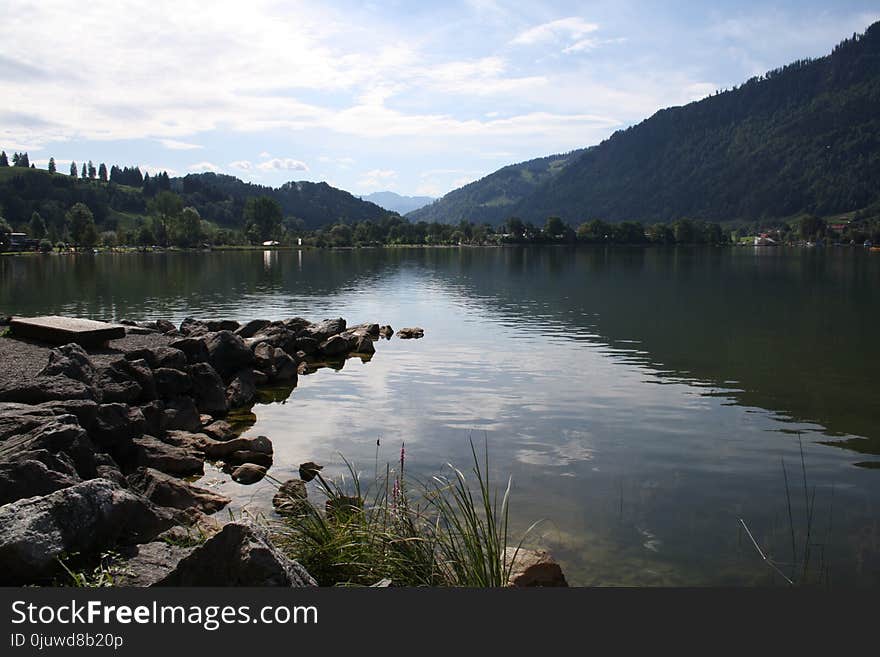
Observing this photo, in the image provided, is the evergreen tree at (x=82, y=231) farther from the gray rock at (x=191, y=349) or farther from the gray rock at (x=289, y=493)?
the gray rock at (x=289, y=493)

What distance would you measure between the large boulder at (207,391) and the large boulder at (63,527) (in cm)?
1446

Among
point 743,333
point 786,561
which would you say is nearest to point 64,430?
point 786,561

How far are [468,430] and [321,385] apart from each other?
10318 mm

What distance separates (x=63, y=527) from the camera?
26.6ft

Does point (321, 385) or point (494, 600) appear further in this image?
point (321, 385)

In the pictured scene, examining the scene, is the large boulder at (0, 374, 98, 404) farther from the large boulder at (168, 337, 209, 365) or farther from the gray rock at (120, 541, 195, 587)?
the gray rock at (120, 541, 195, 587)

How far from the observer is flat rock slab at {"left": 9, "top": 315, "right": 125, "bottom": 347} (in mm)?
25250

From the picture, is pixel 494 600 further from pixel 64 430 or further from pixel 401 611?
pixel 64 430

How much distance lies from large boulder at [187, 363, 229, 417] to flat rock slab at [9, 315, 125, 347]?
4.22 m

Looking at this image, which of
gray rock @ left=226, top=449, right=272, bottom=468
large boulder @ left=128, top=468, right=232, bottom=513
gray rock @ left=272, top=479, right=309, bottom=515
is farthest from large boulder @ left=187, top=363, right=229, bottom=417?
gray rock @ left=272, top=479, right=309, bottom=515

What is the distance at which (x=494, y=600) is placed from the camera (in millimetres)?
6816

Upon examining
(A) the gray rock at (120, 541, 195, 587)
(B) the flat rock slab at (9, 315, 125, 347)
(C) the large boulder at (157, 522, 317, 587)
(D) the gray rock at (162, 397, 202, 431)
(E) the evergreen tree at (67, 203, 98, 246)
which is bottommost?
(D) the gray rock at (162, 397, 202, 431)

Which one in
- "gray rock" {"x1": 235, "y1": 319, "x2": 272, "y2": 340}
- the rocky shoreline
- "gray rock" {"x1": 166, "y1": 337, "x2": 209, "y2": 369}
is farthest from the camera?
"gray rock" {"x1": 235, "y1": 319, "x2": 272, "y2": 340}

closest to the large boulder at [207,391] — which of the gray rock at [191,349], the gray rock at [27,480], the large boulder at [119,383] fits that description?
the large boulder at [119,383]
